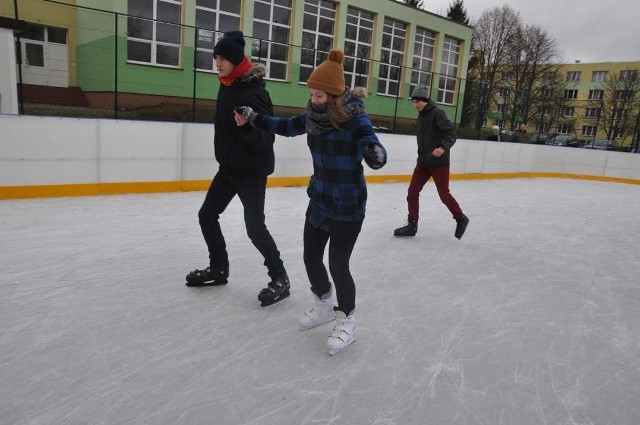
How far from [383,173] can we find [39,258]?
6.66 meters

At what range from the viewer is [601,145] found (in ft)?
41.4

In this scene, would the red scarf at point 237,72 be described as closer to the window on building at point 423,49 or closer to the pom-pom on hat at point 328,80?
the pom-pom on hat at point 328,80

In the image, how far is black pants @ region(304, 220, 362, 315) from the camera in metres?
2.15

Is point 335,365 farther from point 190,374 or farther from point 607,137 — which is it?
point 607,137

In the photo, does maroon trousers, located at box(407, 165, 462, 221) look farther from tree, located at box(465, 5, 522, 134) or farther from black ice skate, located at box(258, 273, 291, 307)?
tree, located at box(465, 5, 522, 134)

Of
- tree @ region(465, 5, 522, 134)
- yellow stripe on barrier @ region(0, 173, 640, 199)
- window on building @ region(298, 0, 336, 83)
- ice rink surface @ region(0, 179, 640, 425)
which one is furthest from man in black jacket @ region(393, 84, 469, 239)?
tree @ region(465, 5, 522, 134)

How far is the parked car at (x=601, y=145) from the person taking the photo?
12469 millimetres

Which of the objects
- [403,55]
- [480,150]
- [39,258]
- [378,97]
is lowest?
[39,258]

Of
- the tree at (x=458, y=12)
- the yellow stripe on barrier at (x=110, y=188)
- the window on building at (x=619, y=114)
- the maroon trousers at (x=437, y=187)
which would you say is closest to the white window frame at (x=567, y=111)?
the window on building at (x=619, y=114)

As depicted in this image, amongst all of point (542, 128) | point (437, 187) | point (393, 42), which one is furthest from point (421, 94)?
point (393, 42)

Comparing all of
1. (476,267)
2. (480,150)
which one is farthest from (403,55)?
(476,267)

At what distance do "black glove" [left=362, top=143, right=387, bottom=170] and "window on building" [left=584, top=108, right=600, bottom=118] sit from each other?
468 inches

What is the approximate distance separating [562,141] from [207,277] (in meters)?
12.4

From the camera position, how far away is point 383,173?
357 inches
